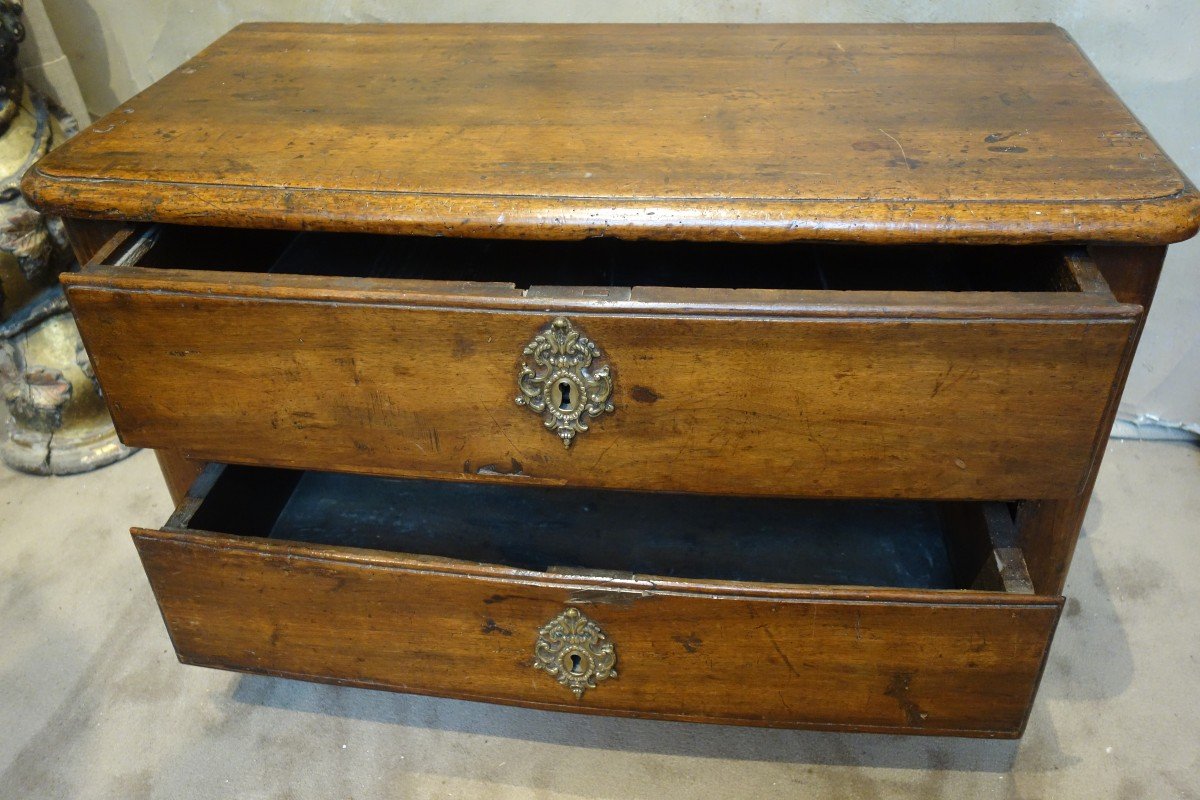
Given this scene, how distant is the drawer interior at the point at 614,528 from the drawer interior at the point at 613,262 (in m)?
0.23

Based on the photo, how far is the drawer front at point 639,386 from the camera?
0.76 m

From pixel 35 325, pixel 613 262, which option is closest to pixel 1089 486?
pixel 613 262

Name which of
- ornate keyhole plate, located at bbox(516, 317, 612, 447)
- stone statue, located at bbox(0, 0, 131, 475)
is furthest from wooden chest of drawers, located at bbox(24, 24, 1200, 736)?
stone statue, located at bbox(0, 0, 131, 475)

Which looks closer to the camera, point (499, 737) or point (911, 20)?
point (499, 737)

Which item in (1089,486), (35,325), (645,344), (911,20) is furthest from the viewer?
(35,325)

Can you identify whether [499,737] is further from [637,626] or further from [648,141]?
[648,141]

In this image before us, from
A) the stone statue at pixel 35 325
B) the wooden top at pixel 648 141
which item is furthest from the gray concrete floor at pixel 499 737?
the wooden top at pixel 648 141

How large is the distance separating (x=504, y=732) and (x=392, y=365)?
504mm

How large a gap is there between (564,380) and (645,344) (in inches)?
2.9

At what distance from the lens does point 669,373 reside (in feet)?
2.60

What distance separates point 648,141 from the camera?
91 centimetres

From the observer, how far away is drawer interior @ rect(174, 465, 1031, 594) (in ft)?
3.51

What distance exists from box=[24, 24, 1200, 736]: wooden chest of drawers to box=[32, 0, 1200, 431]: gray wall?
20 cm

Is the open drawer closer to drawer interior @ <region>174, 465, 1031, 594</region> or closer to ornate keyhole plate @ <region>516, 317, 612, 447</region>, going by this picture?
ornate keyhole plate @ <region>516, 317, 612, 447</region>
